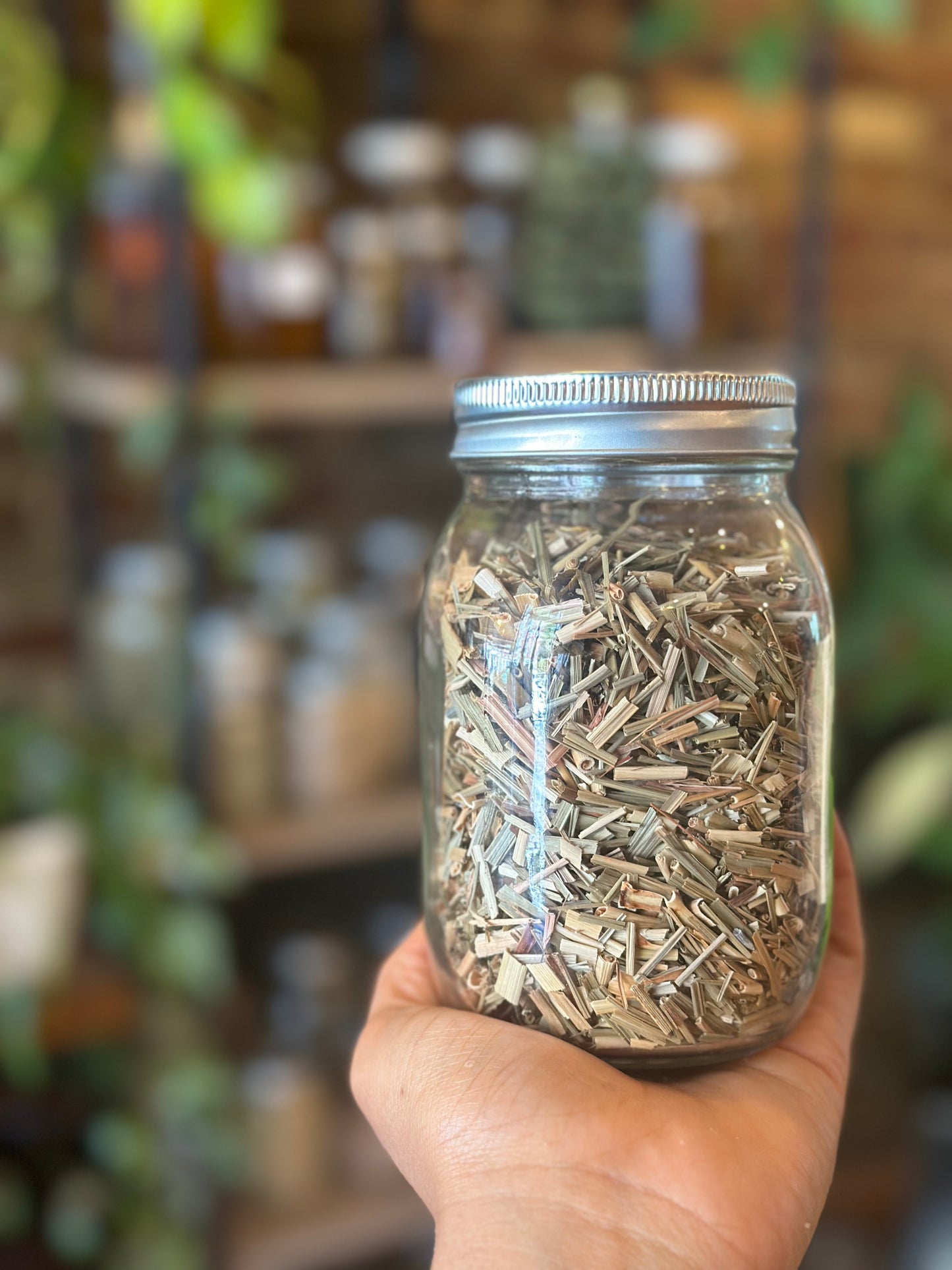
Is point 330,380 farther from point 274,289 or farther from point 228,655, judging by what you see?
point 228,655

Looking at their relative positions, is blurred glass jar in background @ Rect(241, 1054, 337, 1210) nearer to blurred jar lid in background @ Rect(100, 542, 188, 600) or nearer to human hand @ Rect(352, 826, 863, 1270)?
blurred jar lid in background @ Rect(100, 542, 188, 600)

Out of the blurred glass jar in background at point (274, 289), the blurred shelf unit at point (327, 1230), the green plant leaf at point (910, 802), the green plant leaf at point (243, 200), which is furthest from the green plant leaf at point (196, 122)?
the blurred shelf unit at point (327, 1230)

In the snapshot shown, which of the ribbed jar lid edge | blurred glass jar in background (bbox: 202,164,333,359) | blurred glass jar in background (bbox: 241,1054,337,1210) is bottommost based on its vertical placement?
blurred glass jar in background (bbox: 241,1054,337,1210)

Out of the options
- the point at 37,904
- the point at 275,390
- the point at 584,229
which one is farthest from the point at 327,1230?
the point at 584,229

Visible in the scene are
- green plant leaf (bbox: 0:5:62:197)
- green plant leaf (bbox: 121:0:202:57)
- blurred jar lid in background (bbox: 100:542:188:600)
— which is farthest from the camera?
blurred jar lid in background (bbox: 100:542:188:600)

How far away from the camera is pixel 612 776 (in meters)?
0.44

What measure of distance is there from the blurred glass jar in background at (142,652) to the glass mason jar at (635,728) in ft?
2.31

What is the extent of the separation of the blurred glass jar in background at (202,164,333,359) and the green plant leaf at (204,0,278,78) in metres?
0.13

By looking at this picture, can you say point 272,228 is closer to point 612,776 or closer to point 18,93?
point 18,93

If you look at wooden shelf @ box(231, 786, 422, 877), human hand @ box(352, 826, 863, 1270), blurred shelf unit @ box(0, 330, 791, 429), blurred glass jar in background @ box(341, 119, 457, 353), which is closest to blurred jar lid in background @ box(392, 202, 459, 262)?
blurred glass jar in background @ box(341, 119, 457, 353)

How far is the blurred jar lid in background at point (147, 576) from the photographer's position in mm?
1194

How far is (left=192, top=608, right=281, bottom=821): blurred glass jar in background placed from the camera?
3.76 ft

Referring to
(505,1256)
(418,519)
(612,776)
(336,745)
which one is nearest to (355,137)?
(418,519)

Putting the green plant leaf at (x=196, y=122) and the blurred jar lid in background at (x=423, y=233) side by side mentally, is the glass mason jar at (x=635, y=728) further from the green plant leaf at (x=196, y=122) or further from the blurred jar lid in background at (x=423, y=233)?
the blurred jar lid in background at (x=423, y=233)
